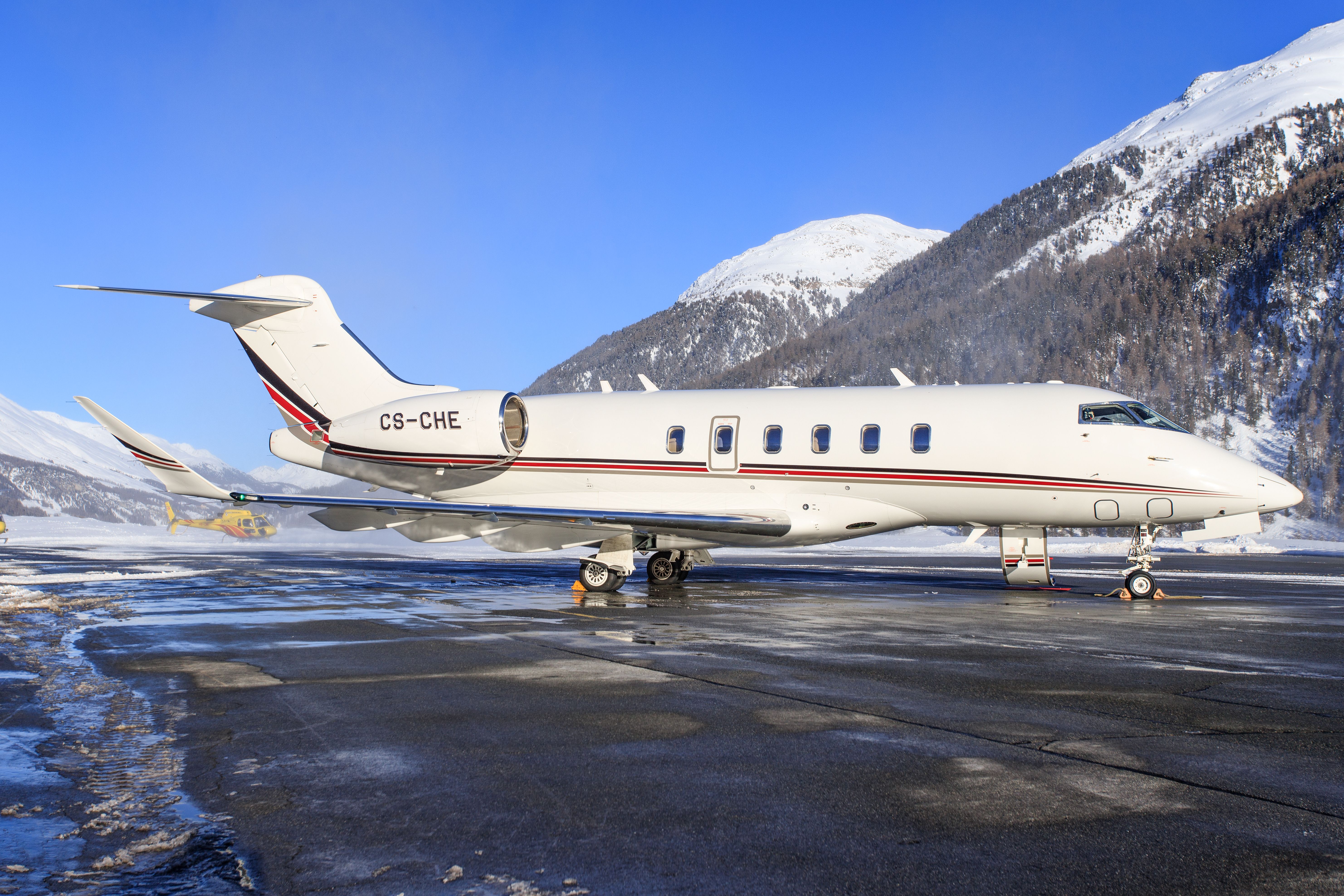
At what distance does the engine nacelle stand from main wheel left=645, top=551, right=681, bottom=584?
3381 millimetres

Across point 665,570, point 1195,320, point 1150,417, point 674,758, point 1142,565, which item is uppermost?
point 1195,320

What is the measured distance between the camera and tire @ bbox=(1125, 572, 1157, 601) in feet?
47.3

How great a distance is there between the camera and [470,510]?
48.0 ft

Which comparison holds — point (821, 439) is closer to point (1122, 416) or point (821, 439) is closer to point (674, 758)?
point (1122, 416)

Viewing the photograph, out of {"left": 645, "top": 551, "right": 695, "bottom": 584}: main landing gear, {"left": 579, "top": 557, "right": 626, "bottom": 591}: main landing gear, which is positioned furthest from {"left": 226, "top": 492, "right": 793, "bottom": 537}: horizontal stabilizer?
{"left": 645, "top": 551, "right": 695, "bottom": 584}: main landing gear

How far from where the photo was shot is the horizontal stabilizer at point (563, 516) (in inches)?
575

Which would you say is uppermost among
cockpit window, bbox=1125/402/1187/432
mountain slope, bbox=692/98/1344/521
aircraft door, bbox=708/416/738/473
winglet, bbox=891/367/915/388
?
mountain slope, bbox=692/98/1344/521

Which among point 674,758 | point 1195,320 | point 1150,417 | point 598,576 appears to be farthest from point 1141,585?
point 1195,320

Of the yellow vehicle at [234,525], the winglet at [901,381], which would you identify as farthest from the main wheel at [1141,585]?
the yellow vehicle at [234,525]

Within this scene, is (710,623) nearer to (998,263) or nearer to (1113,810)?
(1113,810)

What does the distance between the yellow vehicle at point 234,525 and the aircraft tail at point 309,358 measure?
47.1 meters

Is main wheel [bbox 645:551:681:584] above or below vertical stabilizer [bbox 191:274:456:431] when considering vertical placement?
below

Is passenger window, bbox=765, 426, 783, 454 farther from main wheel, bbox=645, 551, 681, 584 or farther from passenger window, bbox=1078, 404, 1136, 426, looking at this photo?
passenger window, bbox=1078, 404, 1136, 426

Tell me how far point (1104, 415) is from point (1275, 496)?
2457 millimetres
